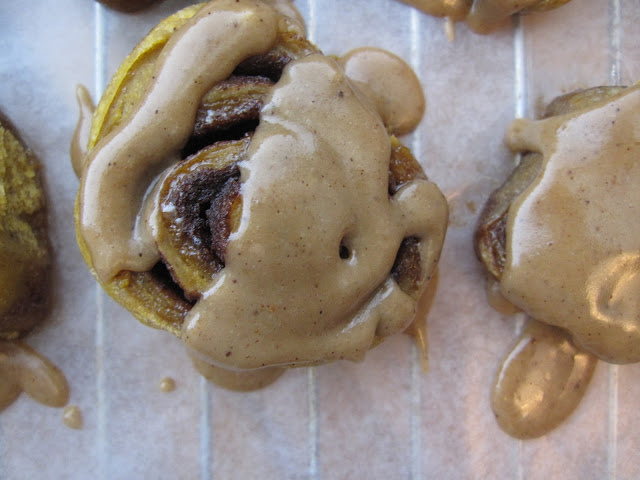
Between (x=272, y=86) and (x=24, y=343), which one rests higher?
(x=272, y=86)

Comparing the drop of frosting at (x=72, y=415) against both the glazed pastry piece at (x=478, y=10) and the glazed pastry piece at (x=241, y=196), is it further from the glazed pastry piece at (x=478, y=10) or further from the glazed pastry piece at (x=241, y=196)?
the glazed pastry piece at (x=478, y=10)

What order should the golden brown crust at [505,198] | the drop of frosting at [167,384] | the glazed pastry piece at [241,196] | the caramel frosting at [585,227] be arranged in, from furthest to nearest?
the drop of frosting at [167,384] < the golden brown crust at [505,198] < the caramel frosting at [585,227] < the glazed pastry piece at [241,196]

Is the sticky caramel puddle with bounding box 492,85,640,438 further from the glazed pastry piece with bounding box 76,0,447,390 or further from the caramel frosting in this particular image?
the glazed pastry piece with bounding box 76,0,447,390

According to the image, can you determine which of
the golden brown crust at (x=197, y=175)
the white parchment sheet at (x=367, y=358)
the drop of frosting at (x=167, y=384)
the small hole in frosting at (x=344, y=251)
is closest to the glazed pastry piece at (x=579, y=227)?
the white parchment sheet at (x=367, y=358)

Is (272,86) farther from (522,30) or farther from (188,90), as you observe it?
(522,30)

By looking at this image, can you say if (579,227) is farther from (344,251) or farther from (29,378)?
(29,378)

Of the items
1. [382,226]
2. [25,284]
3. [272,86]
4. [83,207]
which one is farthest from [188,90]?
[25,284]

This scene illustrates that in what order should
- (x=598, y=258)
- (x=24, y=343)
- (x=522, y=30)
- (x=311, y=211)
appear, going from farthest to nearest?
(x=522, y=30) → (x=24, y=343) → (x=598, y=258) → (x=311, y=211)
